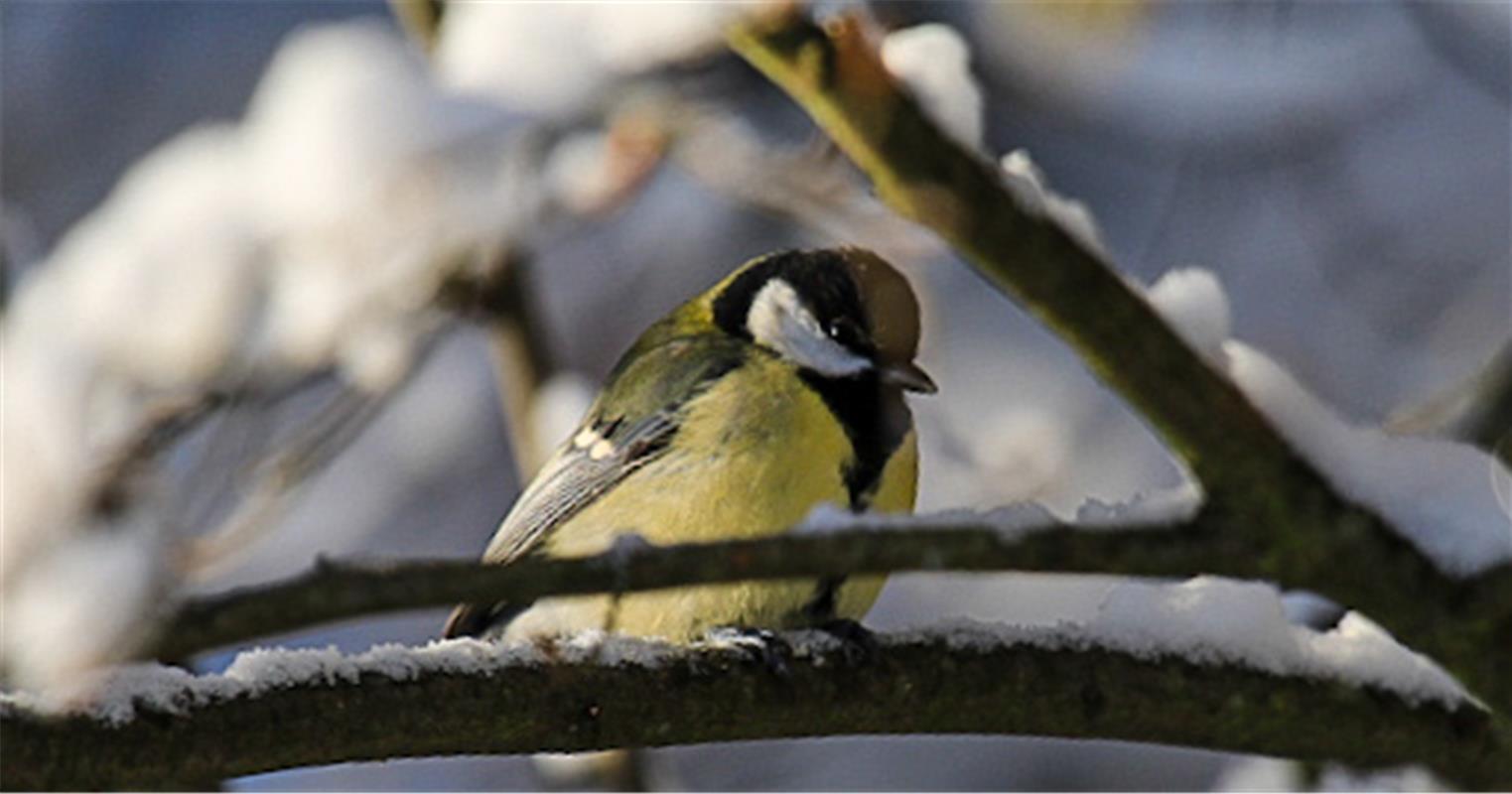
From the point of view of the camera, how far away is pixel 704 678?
5.24 ft

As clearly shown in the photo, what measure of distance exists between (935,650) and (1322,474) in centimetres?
41

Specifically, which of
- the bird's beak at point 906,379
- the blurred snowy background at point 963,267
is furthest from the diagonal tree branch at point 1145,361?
the bird's beak at point 906,379

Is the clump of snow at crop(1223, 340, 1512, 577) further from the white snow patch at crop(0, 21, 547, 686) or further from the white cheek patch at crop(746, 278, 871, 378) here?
the white cheek patch at crop(746, 278, 871, 378)

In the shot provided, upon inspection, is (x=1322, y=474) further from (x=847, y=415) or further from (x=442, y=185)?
(x=847, y=415)

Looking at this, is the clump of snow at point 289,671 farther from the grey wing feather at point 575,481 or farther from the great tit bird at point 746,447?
the grey wing feather at point 575,481

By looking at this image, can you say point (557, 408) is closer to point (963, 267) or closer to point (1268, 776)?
point (1268, 776)

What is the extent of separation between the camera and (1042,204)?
1263 millimetres

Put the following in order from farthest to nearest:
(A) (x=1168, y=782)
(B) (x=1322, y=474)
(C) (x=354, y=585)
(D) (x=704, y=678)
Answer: (A) (x=1168, y=782)
(D) (x=704, y=678)
(B) (x=1322, y=474)
(C) (x=354, y=585)

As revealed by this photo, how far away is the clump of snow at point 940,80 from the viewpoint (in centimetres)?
124

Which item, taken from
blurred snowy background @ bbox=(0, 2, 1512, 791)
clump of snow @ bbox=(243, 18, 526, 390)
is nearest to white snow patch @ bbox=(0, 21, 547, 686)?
clump of snow @ bbox=(243, 18, 526, 390)

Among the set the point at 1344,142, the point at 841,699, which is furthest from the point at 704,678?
the point at 1344,142

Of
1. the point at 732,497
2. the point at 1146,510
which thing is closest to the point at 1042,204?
the point at 1146,510

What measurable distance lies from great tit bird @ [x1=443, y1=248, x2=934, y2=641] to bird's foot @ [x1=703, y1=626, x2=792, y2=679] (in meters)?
0.30

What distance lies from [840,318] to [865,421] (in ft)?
0.55
